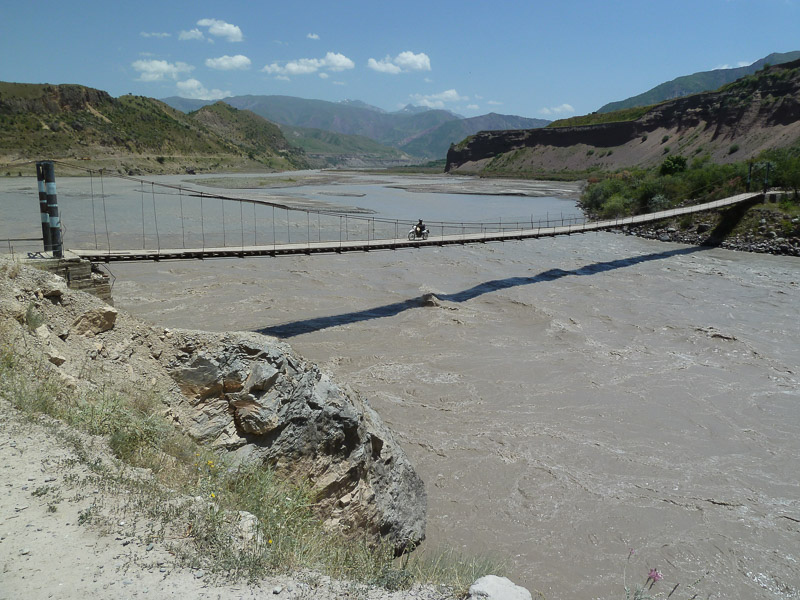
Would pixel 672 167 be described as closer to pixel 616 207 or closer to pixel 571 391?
pixel 616 207

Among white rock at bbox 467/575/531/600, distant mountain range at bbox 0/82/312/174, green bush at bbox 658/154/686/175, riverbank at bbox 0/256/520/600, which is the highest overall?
distant mountain range at bbox 0/82/312/174

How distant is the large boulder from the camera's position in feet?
15.9

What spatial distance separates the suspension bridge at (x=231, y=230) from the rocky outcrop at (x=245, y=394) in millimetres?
3416

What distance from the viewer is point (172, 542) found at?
9.71ft

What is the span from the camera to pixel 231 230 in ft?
79.2

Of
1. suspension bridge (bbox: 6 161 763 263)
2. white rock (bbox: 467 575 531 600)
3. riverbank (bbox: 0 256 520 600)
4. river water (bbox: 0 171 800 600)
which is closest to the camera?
riverbank (bbox: 0 256 520 600)

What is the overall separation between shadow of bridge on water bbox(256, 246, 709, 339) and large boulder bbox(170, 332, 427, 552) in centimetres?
637

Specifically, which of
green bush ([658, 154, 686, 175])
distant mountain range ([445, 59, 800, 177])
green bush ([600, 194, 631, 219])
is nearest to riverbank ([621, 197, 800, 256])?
green bush ([600, 194, 631, 219])

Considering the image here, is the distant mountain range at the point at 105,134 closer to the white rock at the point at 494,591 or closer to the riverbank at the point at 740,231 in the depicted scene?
the riverbank at the point at 740,231

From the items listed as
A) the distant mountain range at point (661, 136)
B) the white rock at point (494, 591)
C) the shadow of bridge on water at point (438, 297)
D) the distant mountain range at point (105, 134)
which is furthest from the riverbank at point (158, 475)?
the distant mountain range at point (105, 134)

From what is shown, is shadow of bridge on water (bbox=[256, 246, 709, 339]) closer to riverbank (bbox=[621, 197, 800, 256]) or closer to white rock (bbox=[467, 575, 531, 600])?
riverbank (bbox=[621, 197, 800, 256])

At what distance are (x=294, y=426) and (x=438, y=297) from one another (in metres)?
10.5

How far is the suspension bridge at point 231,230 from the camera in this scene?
37.0 feet

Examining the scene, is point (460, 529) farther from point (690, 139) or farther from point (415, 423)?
point (690, 139)
